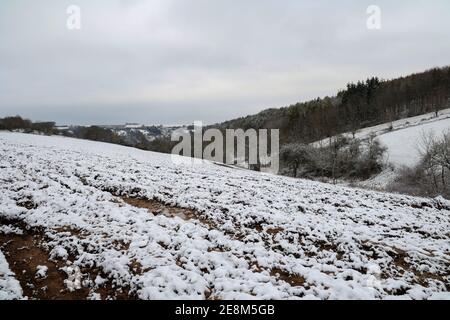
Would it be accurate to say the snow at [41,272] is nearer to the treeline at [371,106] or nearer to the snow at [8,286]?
the snow at [8,286]

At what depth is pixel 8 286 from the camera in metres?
5.68

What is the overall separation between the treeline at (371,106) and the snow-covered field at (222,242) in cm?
6896

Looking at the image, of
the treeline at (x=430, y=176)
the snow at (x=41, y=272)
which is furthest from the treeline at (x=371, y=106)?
the snow at (x=41, y=272)

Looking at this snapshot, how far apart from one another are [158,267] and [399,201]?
13879mm

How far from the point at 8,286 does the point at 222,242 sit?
512 centimetres

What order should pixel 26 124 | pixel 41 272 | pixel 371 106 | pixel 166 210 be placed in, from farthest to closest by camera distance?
pixel 371 106 < pixel 26 124 < pixel 166 210 < pixel 41 272

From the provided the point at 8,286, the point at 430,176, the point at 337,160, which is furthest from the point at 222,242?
the point at 337,160

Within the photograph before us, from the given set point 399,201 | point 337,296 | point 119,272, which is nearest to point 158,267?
point 119,272

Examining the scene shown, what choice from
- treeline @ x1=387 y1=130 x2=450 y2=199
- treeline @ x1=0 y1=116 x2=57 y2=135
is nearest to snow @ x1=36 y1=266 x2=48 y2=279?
treeline @ x1=387 y1=130 x2=450 y2=199

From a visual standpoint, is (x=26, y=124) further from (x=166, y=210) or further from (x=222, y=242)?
(x=222, y=242)

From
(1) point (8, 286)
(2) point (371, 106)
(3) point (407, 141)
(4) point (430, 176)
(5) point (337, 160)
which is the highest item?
(2) point (371, 106)
